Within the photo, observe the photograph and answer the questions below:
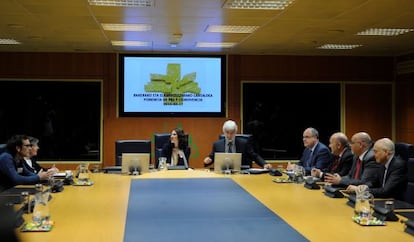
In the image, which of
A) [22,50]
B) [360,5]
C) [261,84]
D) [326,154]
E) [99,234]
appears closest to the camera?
[99,234]

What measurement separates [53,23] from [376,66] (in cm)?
619

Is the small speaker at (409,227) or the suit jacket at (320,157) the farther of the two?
the suit jacket at (320,157)

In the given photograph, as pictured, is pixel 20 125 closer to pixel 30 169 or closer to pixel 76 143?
pixel 76 143

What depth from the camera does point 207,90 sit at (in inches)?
354

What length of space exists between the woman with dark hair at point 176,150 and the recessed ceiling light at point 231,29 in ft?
4.76

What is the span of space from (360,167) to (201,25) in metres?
2.79

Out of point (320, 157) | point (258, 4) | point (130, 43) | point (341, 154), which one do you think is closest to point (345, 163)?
point (341, 154)

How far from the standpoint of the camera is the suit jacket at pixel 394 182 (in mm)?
3871

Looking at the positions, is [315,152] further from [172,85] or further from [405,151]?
[172,85]

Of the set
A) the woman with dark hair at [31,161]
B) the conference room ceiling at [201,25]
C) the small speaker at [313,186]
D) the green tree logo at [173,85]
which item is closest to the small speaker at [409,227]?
the small speaker at [313,186]

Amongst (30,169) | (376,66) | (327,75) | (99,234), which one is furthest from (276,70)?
(99,234)

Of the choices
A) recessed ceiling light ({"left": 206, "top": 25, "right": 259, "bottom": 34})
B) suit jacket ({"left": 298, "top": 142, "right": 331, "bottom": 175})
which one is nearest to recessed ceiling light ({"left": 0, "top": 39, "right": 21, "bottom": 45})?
recessed ceiling light ({"left": 206, "top": 25, "right": 259, "bottom": 34})

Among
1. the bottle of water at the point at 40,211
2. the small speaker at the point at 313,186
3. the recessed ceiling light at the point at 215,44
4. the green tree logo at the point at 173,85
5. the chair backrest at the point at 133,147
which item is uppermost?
the recessed ceiling light at the point at 215,44

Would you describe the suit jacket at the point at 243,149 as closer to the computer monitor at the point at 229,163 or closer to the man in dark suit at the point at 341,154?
the computer monitor at the point at 229,163
